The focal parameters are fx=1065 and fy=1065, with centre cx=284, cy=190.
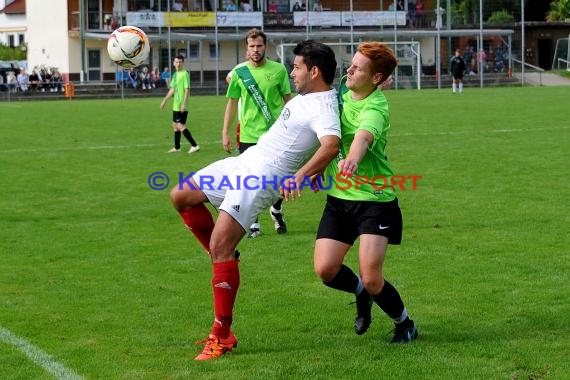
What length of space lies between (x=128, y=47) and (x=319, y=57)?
230 inches

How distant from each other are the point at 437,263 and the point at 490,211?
10.3 feet

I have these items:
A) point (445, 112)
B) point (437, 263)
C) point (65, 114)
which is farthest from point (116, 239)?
point (65, 114)

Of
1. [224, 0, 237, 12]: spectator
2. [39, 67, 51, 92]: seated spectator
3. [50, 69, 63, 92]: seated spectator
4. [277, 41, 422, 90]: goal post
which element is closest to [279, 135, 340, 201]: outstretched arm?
[277, 41, 422, 90]: goal post

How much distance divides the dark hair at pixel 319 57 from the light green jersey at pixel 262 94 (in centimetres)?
452

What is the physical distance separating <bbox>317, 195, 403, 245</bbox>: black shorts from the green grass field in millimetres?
669

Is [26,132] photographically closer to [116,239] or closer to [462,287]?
[116,239]

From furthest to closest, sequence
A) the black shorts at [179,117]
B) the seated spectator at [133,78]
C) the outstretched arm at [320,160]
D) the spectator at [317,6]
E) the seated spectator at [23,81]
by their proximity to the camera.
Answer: the spectator at [317,6]
the seated spectator at [133,78]
the seated spectator at [23,81]
the black shorts at [179,117]
the outstretched arm at [320,160]

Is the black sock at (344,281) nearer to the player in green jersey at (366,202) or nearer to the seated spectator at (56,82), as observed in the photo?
the player in green jersey at (366,202)

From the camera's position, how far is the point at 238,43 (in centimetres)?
5744

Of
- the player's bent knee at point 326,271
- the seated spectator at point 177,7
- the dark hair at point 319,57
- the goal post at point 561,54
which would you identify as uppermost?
the seated spectator at point 177,7

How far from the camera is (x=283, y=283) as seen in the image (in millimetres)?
8406

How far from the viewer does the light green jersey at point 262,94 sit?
1089 centimetres

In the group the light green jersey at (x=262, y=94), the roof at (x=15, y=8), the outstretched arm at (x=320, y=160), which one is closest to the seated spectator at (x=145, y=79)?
the roof at (x=15, y=8)

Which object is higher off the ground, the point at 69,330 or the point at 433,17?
the point at 433,17
